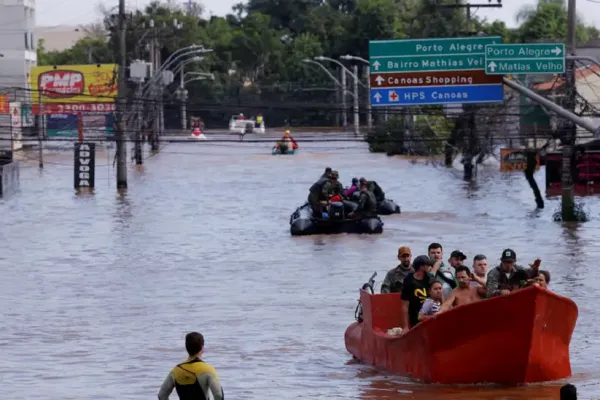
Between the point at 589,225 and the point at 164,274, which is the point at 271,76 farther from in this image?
the point at 164,274

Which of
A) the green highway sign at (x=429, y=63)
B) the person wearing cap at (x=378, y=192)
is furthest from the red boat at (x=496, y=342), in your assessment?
the person wearing cap at (x=378, y=192)

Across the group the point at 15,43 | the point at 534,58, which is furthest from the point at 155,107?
the point at 15,43

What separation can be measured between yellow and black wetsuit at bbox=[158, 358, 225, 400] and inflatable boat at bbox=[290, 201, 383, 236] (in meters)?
29.2

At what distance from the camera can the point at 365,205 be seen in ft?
141

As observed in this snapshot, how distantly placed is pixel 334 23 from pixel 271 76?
10.2 m

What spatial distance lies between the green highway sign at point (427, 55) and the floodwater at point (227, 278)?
480 cm

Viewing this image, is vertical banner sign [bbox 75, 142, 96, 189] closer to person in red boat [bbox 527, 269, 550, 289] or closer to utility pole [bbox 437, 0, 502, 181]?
utility pole [bbox 437, 0, 502, 181]

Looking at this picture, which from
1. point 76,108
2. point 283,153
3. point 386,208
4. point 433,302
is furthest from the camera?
point 283,153

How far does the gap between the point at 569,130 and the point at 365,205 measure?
6.25 metres

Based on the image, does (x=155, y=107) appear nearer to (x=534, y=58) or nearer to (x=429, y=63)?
(x=429, y=63)

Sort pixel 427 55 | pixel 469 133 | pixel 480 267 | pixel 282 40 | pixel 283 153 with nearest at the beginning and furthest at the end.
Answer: pixel 480 267, pixel 427 55, pixel 469 133, pixel 283 153, pixel 282 40

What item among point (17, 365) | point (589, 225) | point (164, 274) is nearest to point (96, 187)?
point (589, 225)

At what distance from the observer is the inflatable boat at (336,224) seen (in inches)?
1639

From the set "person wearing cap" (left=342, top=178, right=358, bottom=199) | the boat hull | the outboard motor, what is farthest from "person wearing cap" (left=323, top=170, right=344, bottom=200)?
the boat hull
